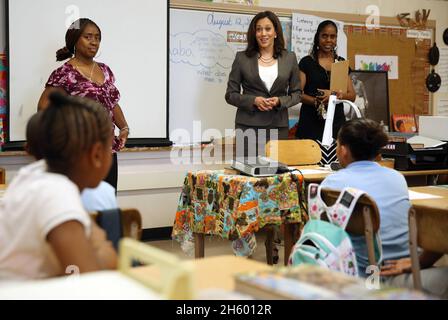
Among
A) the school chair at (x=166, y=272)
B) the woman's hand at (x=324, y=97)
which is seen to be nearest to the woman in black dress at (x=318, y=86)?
the woman's hand at (x=324, y=97)

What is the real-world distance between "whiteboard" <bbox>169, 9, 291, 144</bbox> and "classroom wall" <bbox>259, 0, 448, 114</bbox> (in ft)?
1.69

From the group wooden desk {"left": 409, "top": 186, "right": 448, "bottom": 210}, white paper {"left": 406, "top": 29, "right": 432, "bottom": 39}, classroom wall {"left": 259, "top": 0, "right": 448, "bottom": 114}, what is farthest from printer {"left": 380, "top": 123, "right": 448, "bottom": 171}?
white paper {"left": 406, "top": 29, "right": 432, "bottom": 39}

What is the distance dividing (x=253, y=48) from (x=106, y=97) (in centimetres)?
125

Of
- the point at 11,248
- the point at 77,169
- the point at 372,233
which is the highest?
the point at 77,169

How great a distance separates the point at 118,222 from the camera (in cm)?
152

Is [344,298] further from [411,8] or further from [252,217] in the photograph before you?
[411,8]

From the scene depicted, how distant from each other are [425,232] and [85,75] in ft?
8.26

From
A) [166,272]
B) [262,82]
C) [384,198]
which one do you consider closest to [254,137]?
[262,82]

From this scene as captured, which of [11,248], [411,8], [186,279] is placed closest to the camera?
[186,279]

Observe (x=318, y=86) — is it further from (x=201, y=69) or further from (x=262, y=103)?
(x=201, y=69)

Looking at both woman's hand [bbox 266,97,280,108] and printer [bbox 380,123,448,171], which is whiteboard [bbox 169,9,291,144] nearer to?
woman's hand [bbox 266,97,280,108]

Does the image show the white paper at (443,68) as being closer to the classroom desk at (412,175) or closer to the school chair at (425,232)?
the classroom desk at (412,175)

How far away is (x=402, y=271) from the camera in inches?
102
